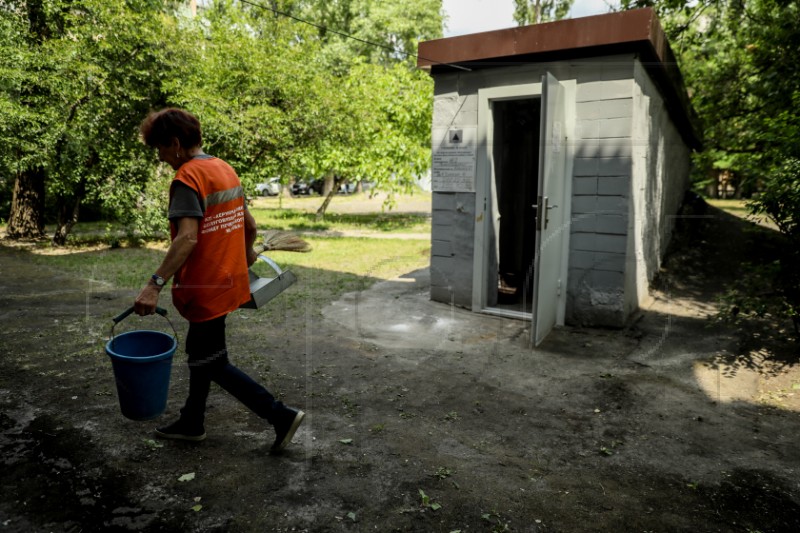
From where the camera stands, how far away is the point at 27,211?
12.6 meters

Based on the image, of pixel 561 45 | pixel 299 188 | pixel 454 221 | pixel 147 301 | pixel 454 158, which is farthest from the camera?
pixel 299 188

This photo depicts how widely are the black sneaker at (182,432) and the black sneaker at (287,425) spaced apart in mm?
514

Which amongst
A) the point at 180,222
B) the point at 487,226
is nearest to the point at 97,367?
the point at 180,222

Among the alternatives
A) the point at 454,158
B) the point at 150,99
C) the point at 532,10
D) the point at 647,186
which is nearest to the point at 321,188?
the point at 532,10

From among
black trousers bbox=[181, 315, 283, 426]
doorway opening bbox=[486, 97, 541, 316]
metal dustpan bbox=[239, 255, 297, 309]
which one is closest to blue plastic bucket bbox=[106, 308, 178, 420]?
black trousers bbox=[181, 315, 283, 426]

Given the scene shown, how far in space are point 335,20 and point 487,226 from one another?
28.7 m

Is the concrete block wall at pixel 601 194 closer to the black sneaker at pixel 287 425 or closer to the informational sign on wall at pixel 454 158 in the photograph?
the informational sign on wall at pixel 454 158

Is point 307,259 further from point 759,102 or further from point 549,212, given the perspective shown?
point 759,102

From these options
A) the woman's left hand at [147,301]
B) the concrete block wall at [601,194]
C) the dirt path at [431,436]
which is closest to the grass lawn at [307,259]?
the dirt path at [431,436]

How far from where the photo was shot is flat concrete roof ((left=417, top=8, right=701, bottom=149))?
5496 millimetres

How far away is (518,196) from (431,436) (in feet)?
18.7

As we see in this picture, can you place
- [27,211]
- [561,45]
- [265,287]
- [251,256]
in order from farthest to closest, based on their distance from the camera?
[27,211], [561,45], [251,256], [265,287]

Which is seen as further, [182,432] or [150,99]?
[150,99]

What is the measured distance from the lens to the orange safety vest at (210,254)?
296 centimetres
